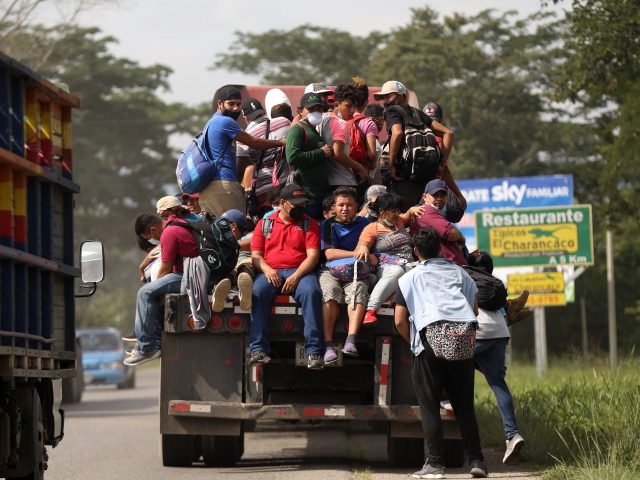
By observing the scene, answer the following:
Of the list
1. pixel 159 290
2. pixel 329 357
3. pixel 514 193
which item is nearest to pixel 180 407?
pixel 159 290

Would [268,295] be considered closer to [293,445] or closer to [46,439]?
[46,439]

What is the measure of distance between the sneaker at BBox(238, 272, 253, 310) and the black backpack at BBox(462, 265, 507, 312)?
1.77 m

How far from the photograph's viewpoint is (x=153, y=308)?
41.9 feet

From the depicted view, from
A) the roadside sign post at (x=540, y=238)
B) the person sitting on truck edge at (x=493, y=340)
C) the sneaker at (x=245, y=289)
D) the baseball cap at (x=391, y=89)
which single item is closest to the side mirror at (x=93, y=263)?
the sneaker at (x=245, y=289)

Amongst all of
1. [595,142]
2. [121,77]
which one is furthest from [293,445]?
[121,77]

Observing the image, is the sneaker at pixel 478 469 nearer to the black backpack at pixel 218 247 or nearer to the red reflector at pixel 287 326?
the red reflector at pixel 287 326

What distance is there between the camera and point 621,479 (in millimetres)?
9711

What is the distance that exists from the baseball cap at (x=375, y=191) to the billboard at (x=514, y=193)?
78.0ft

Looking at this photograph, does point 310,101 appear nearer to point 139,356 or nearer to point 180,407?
point 139,356

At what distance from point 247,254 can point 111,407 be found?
1469cm

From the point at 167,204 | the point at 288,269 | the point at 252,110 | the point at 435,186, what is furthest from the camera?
the point at 252,110

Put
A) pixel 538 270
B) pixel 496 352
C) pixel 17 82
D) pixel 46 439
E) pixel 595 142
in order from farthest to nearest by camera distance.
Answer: pixel 595 142 < pixel 538 270 < pixel 496 352 < pixel 46 439 < pixel 17 82

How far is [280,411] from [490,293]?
1.97 metres

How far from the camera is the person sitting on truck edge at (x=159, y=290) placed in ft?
41.9
